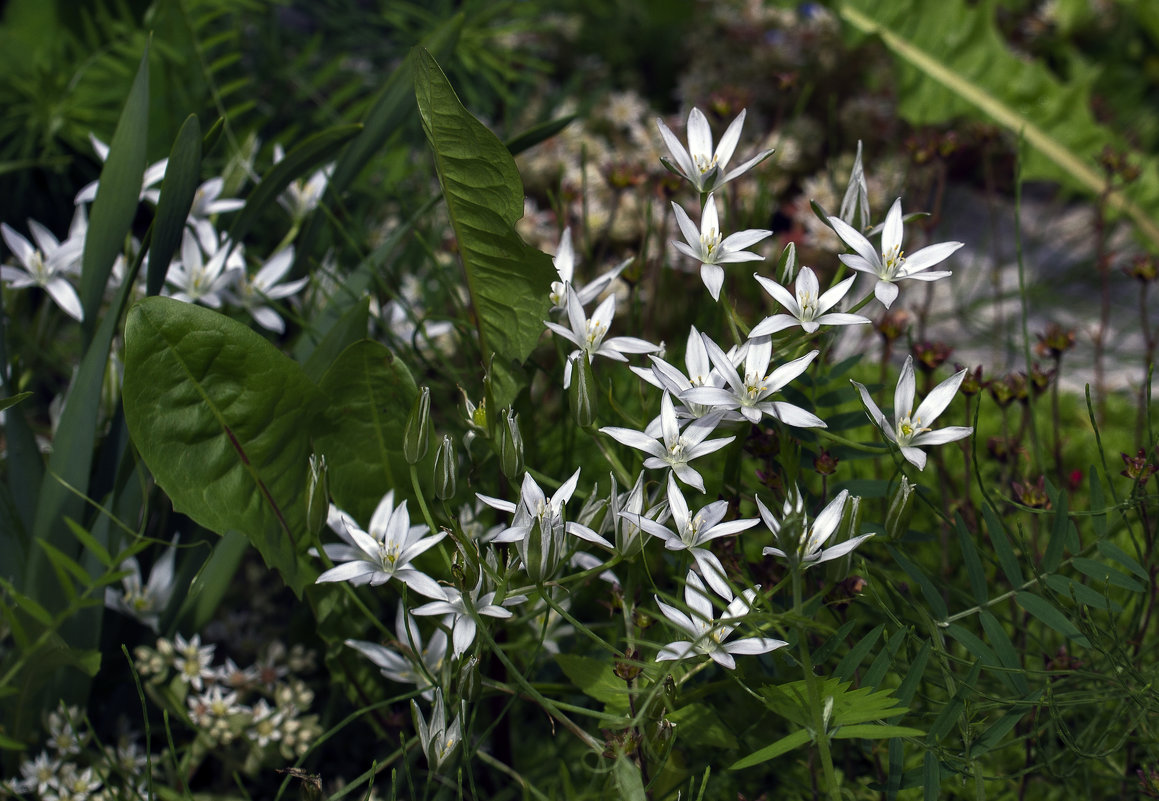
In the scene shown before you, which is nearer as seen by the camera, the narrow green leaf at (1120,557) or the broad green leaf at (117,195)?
the narrow green leaf at (1120,557)

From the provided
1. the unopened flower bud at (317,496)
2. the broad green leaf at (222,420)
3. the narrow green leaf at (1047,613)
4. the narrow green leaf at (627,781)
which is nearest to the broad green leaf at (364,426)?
the broad green leaf at (222,420)

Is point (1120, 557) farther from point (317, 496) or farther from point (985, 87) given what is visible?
point (985, 87)

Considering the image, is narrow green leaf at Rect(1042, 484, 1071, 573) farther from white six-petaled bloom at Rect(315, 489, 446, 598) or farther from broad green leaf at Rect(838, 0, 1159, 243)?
broad green leaf at Rect(838, 0, 1159, 243)

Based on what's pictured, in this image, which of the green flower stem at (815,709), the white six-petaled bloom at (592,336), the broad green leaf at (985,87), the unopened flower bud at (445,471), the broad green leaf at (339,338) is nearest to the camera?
the green flower stem at (815,709)

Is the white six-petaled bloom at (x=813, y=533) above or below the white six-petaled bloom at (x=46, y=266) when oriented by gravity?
below

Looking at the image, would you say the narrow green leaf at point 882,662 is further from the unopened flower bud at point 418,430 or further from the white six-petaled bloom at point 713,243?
the unopened flower bud at point 418,430

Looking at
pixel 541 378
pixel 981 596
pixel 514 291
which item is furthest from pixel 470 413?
pixel 541 378
